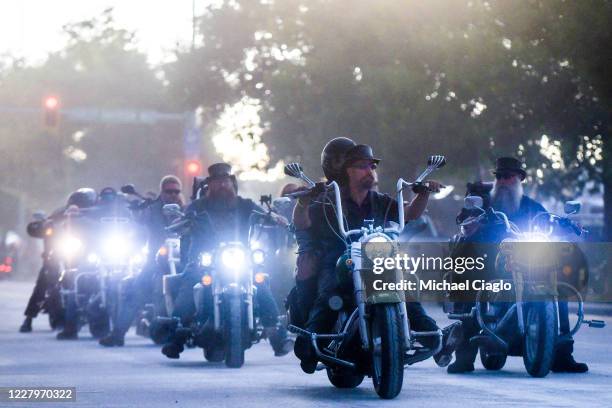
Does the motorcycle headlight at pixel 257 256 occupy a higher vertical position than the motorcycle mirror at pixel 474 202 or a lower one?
lower

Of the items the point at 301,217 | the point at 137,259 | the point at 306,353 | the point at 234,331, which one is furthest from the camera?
the point at 137,259

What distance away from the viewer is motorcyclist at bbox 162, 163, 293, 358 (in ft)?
52.4

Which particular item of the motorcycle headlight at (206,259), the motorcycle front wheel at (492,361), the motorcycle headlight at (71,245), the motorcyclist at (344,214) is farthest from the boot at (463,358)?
the motorcycle headlight at (71,245)

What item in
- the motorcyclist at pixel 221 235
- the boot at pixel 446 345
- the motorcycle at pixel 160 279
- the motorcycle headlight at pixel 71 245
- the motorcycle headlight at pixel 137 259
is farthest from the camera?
the motorcycle headlight at pixel 71 245

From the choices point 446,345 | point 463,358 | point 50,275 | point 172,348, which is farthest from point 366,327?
point 50,275

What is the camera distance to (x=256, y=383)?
12992mm

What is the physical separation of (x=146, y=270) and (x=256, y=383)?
6967 millimetres

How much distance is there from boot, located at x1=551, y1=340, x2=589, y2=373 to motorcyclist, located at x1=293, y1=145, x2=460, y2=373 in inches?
81.1

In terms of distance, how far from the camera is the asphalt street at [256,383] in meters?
11.3

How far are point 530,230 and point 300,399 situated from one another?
11.3 ft

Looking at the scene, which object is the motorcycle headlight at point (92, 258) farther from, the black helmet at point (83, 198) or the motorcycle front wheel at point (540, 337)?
the motorcycle front wheel at point (540, 337)

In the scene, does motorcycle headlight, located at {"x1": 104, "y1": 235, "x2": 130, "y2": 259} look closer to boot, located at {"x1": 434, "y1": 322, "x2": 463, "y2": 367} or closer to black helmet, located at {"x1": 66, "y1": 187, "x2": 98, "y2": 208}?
black helmet, located at {"x1": 66, "y1": 187, "x2": 98, "y2": 208}

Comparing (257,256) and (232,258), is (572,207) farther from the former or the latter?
(257,256)

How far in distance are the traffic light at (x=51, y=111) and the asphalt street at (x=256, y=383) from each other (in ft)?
74.8
